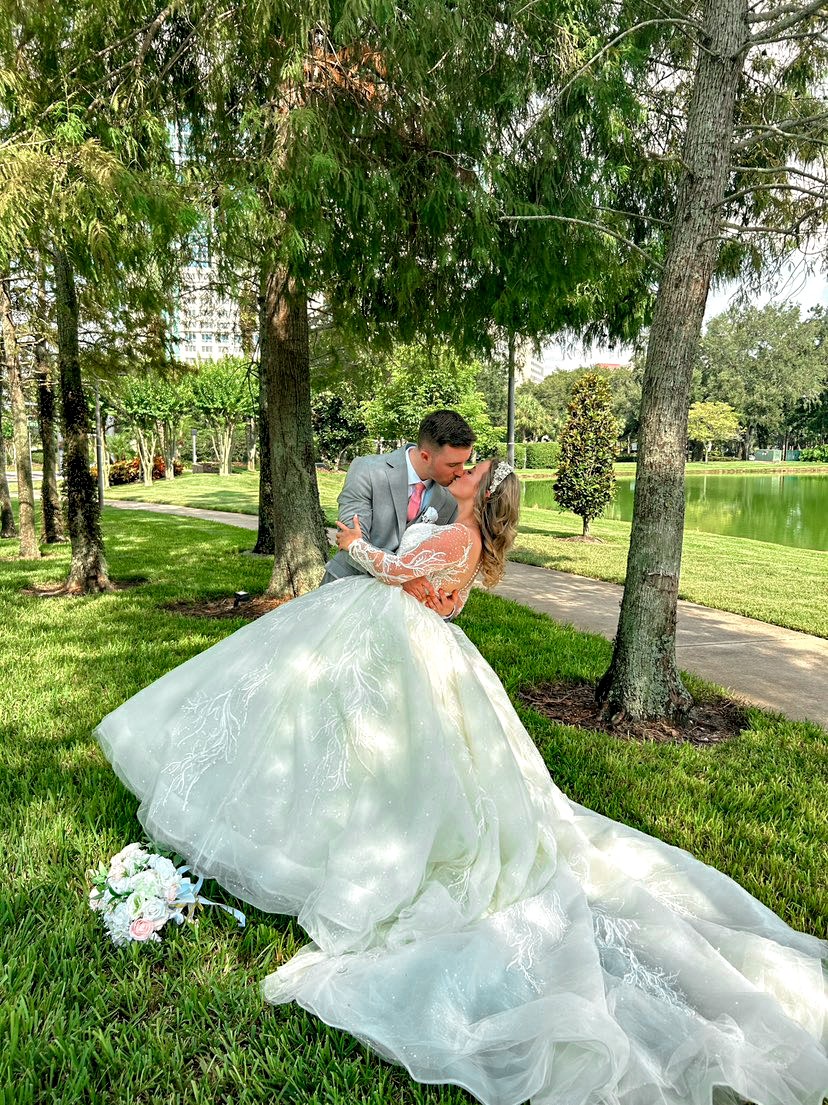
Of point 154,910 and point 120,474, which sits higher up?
point 120,474

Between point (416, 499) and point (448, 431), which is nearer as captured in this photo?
point (448, 431)

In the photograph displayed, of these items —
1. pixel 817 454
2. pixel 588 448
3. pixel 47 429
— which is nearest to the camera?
pixel 47 429

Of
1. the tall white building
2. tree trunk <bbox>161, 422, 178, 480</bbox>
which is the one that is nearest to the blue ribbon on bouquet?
the tall white building

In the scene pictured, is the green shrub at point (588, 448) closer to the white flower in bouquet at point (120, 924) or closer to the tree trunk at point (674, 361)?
the tree trunk at point (674, 361)

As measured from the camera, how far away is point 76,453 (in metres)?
7.84

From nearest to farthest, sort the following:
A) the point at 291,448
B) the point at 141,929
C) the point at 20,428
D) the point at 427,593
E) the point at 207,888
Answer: the point at 141,929, the point at 207,888, the point at 427,593, the point at 291,448, the point at 20,428

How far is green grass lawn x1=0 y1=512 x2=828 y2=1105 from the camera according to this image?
1970 millimetres

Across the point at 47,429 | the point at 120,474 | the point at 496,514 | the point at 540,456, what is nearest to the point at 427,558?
the point at 496,514

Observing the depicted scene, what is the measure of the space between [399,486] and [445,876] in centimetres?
169

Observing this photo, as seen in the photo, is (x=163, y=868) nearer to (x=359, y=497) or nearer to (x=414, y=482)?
(x=359, y=497)

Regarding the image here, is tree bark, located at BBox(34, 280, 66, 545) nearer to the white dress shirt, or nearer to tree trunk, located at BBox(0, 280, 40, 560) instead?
tree trunk, located at BBox(0, 280, 40, 560)

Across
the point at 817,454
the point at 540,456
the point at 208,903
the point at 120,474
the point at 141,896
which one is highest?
the point at 817,454

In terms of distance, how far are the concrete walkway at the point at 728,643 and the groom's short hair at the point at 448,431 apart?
11.6ft

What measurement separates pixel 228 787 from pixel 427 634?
0.97 metres
